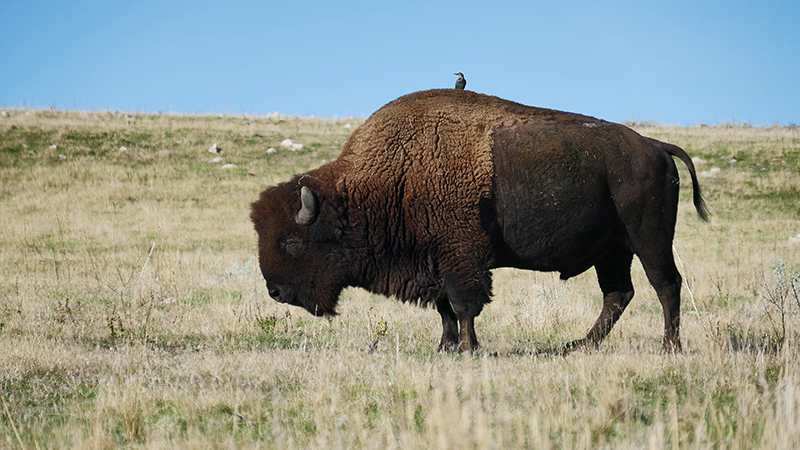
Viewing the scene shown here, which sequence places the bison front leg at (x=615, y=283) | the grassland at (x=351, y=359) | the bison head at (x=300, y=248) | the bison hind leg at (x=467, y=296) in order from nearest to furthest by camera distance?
the grassland at (x=351, y=359), the bison hind leg at (x=467, y=296), the bison head at (x=300, y=248), the bison front leg at (x=615, y=283)

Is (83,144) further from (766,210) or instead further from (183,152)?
(766,210)

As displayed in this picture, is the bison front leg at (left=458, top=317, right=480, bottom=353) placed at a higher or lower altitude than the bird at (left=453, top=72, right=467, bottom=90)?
lower

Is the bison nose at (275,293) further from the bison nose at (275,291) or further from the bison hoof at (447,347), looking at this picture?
the bison hoof at (447,347)

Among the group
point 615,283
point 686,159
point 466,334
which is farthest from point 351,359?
point 686,159

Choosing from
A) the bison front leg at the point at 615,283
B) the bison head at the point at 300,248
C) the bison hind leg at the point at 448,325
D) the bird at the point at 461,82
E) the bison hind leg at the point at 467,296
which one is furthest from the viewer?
the bird at the point at 461,82

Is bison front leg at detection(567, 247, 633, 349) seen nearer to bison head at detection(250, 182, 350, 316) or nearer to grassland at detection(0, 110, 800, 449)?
grassland at detection(0, 110, 800, 449)

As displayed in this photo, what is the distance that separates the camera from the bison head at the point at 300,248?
20.4ft

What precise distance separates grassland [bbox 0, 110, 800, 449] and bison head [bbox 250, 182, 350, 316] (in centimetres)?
57

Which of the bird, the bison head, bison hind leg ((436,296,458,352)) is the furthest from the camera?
the bird

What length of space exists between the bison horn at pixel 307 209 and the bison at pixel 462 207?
1 cm

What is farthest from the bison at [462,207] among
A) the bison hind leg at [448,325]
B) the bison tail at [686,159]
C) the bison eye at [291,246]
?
the bison hind leg at [448,325]

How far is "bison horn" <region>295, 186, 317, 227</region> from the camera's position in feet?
19.8

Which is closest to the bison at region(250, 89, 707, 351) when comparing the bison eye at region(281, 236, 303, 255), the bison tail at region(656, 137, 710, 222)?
the bison eye at region(281, 236, 303, 255)

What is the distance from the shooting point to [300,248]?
6273mm
